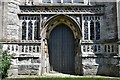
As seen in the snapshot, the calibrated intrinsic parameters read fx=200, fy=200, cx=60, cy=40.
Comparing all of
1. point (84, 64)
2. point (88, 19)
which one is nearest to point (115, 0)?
point (88, 19)

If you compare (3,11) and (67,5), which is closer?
(3,11)

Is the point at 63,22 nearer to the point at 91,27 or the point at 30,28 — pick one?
the point at 91,27

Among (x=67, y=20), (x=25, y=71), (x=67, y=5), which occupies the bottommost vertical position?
(x=25, y=71)

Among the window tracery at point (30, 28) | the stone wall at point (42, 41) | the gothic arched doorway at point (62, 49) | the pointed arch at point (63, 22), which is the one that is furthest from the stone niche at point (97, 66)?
the window tracery at point (30, 28)

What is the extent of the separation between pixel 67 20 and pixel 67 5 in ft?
2.94

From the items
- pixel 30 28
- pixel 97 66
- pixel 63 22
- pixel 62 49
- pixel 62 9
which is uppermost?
pixel 62 9

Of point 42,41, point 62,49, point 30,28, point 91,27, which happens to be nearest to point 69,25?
point 91,27

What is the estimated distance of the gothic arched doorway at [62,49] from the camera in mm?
12250

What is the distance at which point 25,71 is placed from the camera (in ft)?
36.8

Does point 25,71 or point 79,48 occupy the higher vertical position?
point 79,48

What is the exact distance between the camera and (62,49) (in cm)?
1238

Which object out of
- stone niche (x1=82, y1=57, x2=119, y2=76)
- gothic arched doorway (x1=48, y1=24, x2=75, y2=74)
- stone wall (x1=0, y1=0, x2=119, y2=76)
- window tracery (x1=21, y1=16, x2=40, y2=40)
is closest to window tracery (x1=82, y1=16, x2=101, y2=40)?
stone wall (x1=0, y1=0, x2=119, y2=76)

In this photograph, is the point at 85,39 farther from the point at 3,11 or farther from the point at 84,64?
the point at 3,11

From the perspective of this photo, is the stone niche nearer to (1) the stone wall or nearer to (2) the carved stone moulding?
(1) the stone wall
